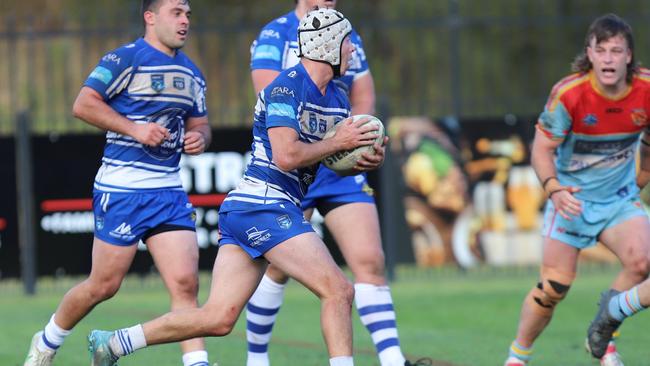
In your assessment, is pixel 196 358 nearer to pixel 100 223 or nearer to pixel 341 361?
pixel 100 223

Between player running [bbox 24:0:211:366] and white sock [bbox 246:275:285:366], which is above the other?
player running [bbox 24:0:211:366]

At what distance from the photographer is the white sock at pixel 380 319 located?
8148mm

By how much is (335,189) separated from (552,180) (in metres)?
1.34

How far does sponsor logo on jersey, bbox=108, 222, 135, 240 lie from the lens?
8.09 metres

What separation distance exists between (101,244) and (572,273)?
9.62ft

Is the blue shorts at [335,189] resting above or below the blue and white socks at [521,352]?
above

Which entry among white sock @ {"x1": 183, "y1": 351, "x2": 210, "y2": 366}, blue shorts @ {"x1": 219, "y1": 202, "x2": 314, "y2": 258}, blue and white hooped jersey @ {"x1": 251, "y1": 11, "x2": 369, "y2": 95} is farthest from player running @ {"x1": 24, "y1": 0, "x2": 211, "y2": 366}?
blue shorts @ {"x1": 219, "y1": 202, "x2": 314, "y2": 258}

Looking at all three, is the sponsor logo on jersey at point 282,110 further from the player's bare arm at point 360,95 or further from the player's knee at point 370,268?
the player's bare arm at point 360,95

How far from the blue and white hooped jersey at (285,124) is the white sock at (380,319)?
1.21 m

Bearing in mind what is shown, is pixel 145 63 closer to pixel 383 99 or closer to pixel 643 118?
pixel 643 118

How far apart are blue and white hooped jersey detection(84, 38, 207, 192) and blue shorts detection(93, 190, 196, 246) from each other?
2.6 inches

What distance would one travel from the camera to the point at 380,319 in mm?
8242

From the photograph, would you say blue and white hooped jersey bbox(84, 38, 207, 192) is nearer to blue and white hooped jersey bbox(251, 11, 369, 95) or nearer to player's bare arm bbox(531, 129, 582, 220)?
blue and white hooped jersey bbox(251, 11, 369, 95)

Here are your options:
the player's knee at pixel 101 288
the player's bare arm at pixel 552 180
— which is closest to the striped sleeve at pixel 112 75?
the player's knee at pixel 101 288
